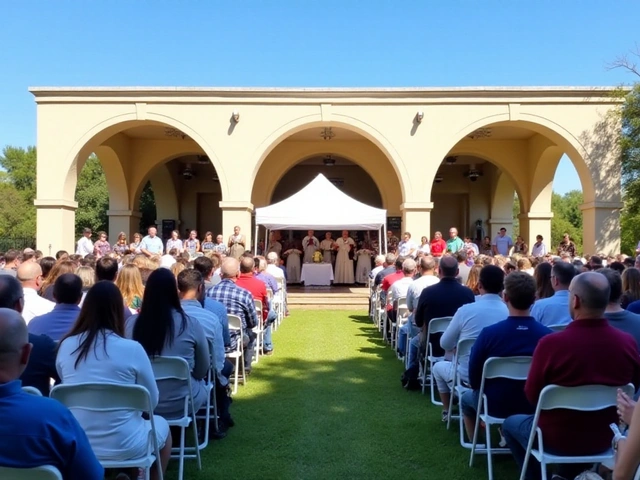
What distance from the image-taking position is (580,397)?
279 cm

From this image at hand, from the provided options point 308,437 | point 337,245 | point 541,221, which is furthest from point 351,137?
point 308,437

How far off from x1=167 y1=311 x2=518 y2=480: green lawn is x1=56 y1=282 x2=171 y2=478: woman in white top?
1071 mm

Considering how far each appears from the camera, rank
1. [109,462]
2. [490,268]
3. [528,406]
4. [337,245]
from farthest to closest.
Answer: [337,245]
[490,268]
[528,406]
[109,462]

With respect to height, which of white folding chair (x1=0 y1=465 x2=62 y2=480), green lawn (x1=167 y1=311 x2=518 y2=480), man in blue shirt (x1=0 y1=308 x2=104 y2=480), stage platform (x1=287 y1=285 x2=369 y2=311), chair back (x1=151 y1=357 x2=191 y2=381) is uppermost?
man in blue shirt (x1=0 y1=308 x2=104 y2=480)

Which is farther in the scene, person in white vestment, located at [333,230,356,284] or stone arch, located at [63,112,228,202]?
person in white vestment, located at [333,230,356,284]

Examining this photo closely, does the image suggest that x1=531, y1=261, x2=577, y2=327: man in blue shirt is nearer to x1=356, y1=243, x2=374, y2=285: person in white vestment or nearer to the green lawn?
the green lawn

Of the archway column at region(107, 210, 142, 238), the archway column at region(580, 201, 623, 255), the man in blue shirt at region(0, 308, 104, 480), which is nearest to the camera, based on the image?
the man in blue shirt at region(0, 308, 104, 480)

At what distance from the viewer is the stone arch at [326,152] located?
55.5 feet

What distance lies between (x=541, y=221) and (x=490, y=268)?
44.4ft

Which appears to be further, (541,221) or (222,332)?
(541,221)

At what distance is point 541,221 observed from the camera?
55.1 ft

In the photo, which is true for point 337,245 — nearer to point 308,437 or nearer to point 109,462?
point 308,437

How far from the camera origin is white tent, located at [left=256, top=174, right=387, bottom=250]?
12.3 metres

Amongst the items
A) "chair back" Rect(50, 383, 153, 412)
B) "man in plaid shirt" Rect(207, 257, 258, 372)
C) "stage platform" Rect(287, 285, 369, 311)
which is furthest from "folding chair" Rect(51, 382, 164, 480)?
"stage platform" Rect(287, 285, 369, 311)
